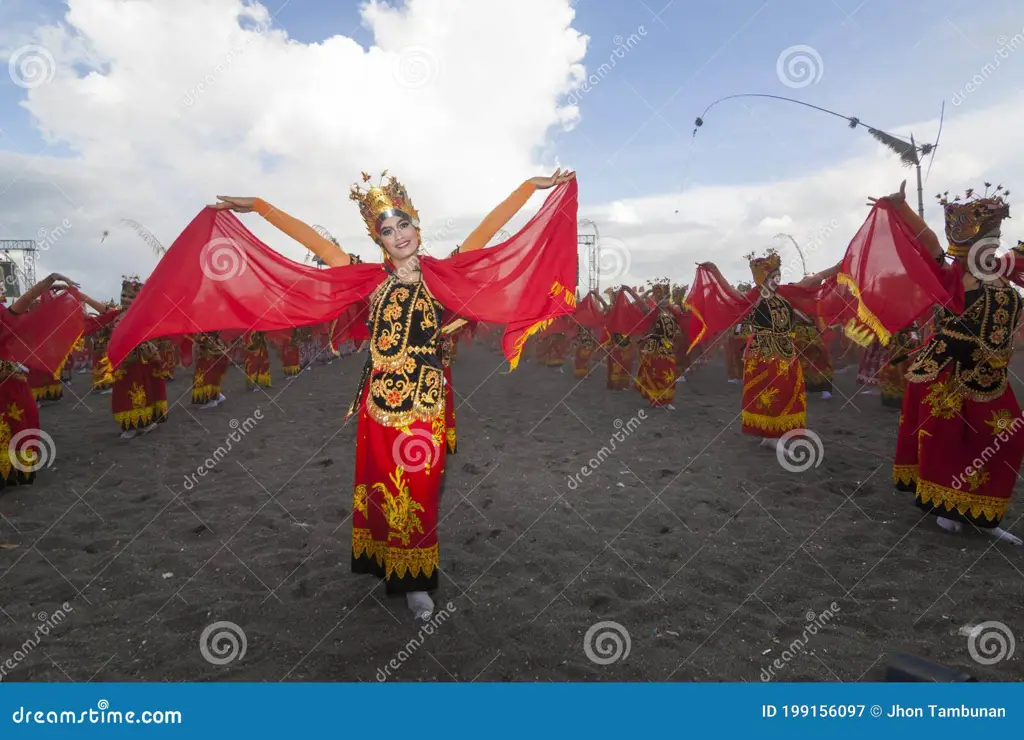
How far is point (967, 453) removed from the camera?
4754 mm

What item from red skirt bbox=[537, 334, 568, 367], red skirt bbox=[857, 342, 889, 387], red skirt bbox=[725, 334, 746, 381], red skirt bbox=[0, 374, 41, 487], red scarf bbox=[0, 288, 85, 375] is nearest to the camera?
red scarf bbox=[0, 288, 85, 375]

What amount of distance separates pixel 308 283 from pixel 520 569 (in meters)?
2.79

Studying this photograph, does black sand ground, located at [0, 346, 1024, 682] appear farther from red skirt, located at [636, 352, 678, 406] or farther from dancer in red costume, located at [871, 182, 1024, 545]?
red skirt, located at [636, 352, 678, 406]

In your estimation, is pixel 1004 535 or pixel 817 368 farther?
pixel 817 368

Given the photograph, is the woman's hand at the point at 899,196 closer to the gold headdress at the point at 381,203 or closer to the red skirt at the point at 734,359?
→ the gold headdress at the point at 381,203

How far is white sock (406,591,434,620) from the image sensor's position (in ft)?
11.6
